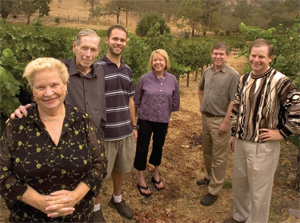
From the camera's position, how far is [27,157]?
172 cm

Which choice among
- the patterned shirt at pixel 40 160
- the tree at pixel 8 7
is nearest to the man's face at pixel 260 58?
the patterned shirt at pixel 40 160

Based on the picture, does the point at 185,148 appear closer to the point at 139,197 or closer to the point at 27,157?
the point at 139,197

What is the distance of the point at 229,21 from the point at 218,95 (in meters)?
54.9

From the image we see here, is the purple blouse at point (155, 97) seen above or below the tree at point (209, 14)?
below

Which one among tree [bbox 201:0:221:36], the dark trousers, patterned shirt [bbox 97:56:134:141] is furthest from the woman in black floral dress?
tree [bbox 201:0:221:36]

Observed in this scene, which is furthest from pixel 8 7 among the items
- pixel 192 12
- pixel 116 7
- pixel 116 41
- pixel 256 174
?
pixel 256 174

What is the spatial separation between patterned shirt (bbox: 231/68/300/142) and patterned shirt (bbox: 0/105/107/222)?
1743 millimetres

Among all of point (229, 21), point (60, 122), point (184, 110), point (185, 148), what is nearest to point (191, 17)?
point (229, 21)

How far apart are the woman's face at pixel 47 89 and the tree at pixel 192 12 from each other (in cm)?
5227

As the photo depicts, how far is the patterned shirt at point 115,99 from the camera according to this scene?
2.95 m

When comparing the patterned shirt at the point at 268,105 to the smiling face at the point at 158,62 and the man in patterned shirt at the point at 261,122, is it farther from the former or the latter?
the smiling face at the point at 158,62

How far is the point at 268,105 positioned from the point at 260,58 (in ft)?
1.61

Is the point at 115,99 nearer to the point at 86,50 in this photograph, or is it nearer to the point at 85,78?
the point at 85,78

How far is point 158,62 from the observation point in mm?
3611
